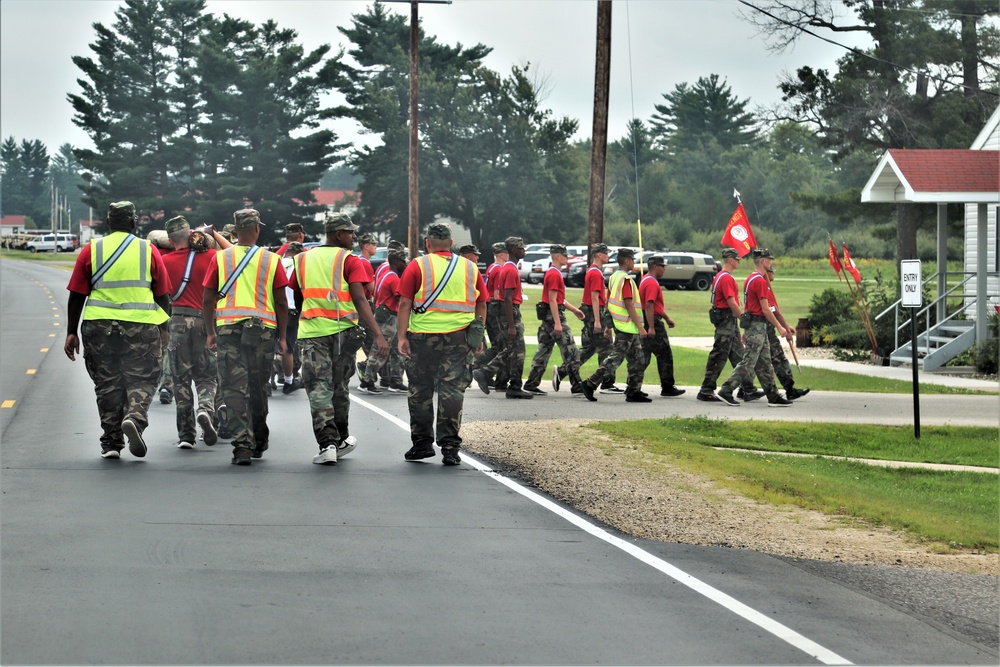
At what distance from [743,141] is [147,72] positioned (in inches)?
2330

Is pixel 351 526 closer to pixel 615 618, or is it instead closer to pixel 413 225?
pixel 615 618

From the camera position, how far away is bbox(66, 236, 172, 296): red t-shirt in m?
10.9

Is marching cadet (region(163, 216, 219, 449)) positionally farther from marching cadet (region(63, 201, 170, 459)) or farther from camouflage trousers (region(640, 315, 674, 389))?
camouflage trousers (region(640, 315, 674, 389))

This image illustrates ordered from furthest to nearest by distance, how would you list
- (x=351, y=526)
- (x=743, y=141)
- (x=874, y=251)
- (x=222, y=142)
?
(x=743, y=141) < (x=874, y=251) < (x=222, y=142) < (x=351, y=526)

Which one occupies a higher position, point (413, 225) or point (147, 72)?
point (147, 72)

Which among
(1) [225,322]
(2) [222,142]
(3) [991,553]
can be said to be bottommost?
(3) [991,553]

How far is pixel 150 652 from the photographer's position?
18.9ft

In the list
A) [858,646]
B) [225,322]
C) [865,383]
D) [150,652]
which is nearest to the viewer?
[150,652]

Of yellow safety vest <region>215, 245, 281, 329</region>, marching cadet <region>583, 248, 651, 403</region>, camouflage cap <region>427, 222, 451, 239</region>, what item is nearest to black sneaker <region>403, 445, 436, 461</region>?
yellow safety vest <region>215, 245, 281, 329</region>

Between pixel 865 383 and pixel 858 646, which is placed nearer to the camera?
pixel 858 646

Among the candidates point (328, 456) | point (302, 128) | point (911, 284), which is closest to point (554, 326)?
point (911, 284)

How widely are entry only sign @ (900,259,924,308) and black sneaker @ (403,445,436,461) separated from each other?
6.41 metres

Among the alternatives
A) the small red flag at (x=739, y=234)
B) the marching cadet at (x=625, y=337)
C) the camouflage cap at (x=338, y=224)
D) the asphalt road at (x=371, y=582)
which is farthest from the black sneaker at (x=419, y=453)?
the small red flag at (x=739, y=234)

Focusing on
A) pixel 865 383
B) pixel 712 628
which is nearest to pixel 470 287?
pixel 712 628
